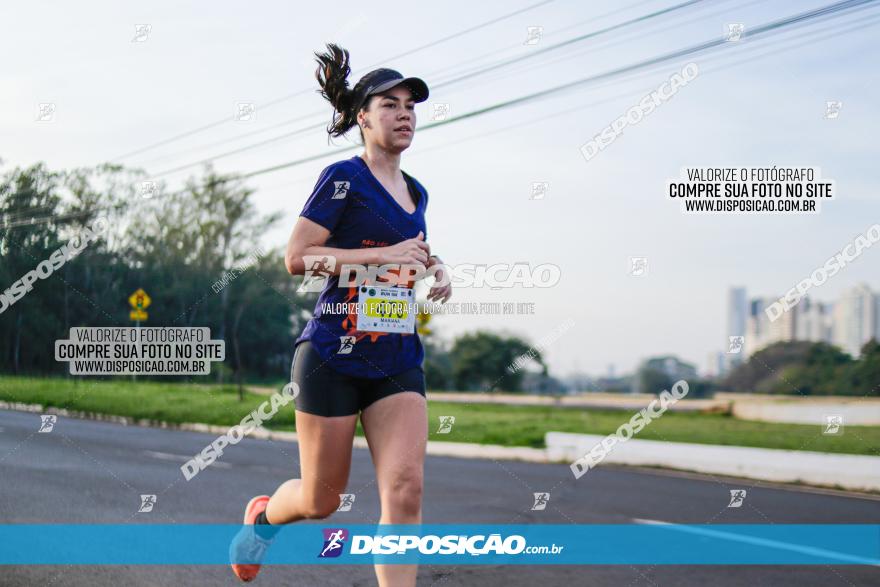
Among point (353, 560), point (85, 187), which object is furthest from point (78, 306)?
point (353, 560)

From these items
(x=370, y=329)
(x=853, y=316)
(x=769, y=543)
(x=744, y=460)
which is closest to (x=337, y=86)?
(x=370, y=329)

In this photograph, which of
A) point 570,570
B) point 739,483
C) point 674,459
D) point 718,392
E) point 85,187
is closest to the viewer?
point 570,570

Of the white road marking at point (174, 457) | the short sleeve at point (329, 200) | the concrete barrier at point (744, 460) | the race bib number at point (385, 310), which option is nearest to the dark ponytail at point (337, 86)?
the short sleeve at point (329, 200)

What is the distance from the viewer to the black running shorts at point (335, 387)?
3.19 metres

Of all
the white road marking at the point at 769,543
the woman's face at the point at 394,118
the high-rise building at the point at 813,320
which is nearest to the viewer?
the woman's face at the point at 394,118

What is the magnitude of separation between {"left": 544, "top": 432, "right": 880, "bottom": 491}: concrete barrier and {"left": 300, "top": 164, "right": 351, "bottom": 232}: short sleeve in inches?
336

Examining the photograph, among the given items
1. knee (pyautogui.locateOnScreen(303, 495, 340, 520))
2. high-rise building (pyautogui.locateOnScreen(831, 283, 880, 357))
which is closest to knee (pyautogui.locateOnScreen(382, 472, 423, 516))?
knee (pyautogui.locateOnScreen(303, 495, 340, 520))

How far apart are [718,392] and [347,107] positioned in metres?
40.5

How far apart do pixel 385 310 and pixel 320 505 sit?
2.76 ft

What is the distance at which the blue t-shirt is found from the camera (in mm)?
3209

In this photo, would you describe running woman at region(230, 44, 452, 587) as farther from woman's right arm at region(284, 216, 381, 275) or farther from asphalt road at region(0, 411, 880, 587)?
asphalt road at region(0, 411, 880, 587)

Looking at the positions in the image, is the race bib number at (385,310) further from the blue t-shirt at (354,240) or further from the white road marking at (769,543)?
the white road marking at (769,543)

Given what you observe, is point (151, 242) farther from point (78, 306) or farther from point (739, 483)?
point (739, 483)

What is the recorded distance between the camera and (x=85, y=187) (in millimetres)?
29641
